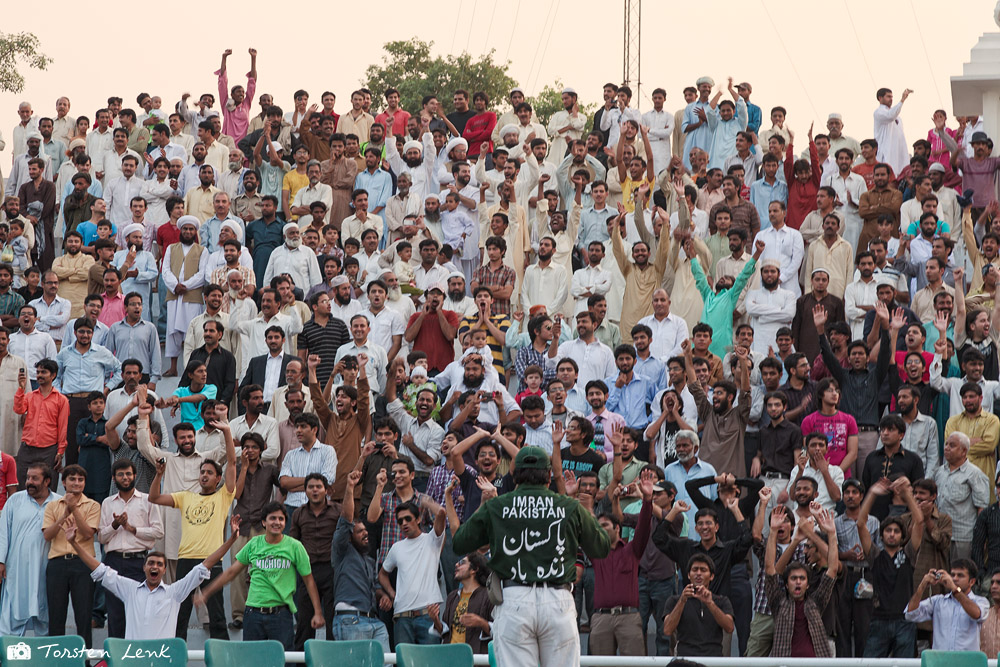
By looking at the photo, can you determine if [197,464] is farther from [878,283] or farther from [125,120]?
[125,120]

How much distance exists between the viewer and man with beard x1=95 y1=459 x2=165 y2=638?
12562mm

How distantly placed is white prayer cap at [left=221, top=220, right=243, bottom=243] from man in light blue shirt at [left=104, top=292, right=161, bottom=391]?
1.60 metres

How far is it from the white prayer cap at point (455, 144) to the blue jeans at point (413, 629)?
904cm

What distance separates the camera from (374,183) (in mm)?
19469

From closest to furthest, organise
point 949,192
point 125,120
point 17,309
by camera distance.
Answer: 1. point 17,309
2. point 949,192
3. point 125,120

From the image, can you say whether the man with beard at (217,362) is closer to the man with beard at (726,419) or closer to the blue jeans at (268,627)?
the blue jeans at (268,627)

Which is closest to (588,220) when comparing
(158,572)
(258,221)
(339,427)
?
(258,221)

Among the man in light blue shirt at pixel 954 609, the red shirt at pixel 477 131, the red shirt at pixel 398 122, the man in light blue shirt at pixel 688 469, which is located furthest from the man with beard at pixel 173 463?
the red shirt at pixel 477 131

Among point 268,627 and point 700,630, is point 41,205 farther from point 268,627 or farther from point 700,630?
point 700,630

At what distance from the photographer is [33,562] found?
41.2 feet

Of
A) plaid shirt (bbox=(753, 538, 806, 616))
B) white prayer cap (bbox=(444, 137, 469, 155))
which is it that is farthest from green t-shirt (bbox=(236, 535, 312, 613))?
white prayer cap (bbox=(444, 137, 469, 155))

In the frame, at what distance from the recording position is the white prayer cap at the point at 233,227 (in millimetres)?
17344

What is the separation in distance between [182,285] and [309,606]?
19.7 ft

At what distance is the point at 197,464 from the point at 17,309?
460 cm
